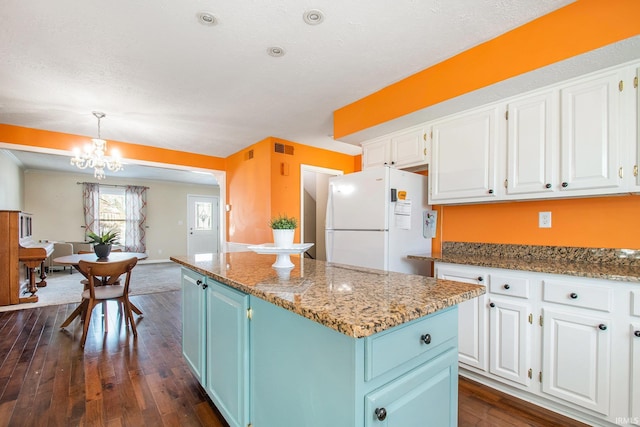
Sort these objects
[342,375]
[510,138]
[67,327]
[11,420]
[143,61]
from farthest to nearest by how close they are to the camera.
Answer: [67,327], [143,61], [510,138], [11,420], [342,375]

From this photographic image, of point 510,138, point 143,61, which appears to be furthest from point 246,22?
point 510,138

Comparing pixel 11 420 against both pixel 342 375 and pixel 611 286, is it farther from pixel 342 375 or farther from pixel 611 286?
pixel 611 286

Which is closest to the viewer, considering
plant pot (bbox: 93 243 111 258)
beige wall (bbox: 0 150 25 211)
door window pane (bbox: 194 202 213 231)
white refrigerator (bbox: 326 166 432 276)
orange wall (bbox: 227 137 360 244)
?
white refrigerator (bbox: 326 166 432 276)

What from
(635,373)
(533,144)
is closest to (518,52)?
(533,144)

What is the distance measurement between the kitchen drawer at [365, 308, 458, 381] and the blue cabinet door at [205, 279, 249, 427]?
68 cm

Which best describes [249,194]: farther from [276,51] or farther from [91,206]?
[91,206]

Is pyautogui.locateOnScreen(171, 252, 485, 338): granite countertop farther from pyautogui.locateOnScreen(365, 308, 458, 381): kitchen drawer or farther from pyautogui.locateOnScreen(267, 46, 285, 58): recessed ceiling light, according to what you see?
pyautogui.locateOnScreen(267, 46, 285, 58): recessed ceiling light

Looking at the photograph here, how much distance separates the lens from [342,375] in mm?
821

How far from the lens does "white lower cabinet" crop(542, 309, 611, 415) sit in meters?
1.56

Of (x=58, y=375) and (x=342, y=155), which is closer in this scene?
(x=58, y=375)

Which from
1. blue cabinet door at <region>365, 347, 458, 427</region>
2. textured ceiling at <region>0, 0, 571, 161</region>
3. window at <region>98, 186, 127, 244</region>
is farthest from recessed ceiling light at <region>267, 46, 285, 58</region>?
window at <region>98, 186, 127, 244</region>

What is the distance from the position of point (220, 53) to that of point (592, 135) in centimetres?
258

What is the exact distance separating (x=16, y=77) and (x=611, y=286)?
460 centimetres

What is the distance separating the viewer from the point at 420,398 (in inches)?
37.8
